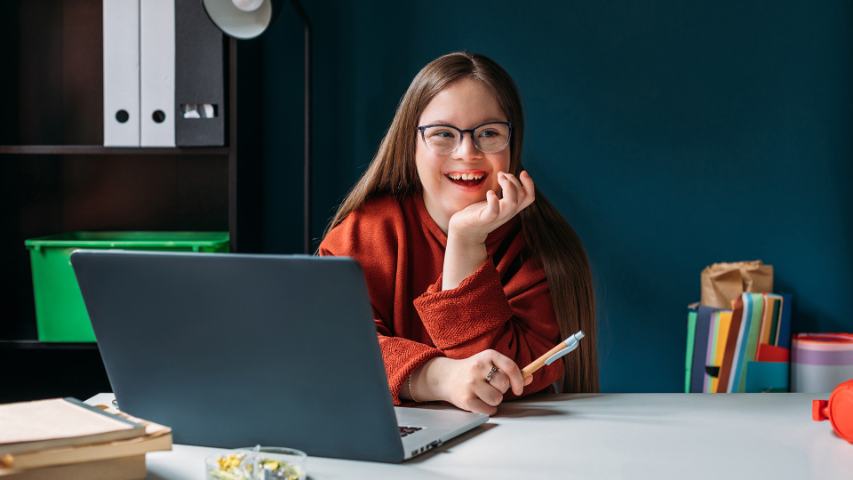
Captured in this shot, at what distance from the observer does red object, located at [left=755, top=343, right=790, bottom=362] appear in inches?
91.6

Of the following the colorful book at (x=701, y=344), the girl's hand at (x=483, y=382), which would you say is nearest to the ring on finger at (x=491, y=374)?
the girl's hand at (x=483, y=382)

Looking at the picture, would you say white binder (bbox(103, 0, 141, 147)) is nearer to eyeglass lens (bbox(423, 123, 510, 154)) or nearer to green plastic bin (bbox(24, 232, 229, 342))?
green plastic bin (bbox(24, 232, 229, 342))

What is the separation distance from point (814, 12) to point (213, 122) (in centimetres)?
175

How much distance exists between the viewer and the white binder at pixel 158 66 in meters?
2.04

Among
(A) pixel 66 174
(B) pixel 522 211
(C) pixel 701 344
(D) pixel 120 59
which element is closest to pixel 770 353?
(C) pixel 701 344

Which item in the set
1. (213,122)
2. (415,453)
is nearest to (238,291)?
(415,453)

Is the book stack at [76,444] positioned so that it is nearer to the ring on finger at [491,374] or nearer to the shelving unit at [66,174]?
the ring on finger at [491,374]

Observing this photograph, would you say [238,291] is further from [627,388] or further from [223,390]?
[627,388]

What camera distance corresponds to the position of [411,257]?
4.43ft

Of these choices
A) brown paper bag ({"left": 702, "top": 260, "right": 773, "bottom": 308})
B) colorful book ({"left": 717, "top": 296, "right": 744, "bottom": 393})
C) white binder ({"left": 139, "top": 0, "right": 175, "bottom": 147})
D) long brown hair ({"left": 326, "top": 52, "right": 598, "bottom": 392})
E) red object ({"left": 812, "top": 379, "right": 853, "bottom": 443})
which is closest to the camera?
red object ({"left": 812, "top": 379, "right": 853, "bottom": 443})

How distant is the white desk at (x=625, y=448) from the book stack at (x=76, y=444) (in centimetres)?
6

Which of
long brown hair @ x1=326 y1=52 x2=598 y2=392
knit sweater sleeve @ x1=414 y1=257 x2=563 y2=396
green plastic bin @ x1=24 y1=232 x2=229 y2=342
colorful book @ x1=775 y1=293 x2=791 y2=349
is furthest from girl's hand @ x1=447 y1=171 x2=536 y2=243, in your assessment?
colorful book @ x1=775 y1=293 x2=791 y2=349

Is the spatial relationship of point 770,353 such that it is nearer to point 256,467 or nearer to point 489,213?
point 489,213

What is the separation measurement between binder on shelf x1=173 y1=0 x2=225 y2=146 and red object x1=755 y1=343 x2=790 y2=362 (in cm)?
153
